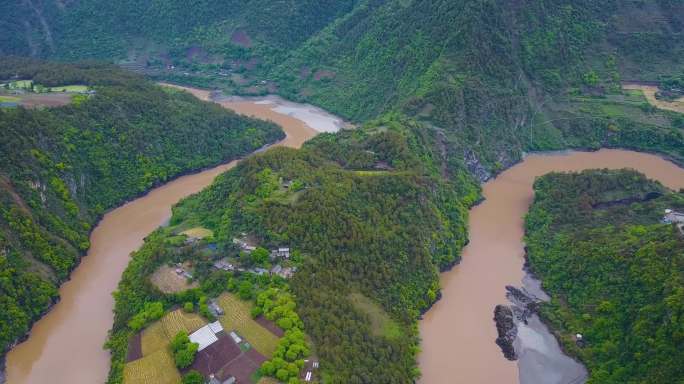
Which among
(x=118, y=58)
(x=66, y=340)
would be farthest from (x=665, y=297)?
(x=118, y=58)

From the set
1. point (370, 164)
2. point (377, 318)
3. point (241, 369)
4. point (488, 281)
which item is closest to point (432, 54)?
point (370, 164)

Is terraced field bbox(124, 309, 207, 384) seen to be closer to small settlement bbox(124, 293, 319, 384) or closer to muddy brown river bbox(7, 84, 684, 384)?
small settlement bbox(124, 293, 319, 384)

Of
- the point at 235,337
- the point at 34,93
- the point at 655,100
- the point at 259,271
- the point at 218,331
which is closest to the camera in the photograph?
the point at 235,337

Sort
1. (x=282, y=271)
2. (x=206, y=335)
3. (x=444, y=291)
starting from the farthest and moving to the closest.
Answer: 1. (x=444, y=291)
2. (x=282, y=271)
3. (x=206, y=335)

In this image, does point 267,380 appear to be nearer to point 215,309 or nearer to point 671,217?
point 215,309

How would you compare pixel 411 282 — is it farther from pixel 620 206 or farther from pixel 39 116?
pixel 39 116

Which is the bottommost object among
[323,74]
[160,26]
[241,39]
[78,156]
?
[78,156]

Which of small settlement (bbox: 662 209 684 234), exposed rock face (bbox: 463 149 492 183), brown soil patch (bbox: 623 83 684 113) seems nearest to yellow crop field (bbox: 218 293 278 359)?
exposed rock face (bbox: 463 149 492 183)

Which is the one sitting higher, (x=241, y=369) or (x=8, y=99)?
(x=8, y=99)
